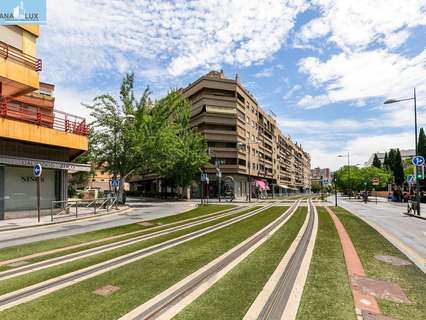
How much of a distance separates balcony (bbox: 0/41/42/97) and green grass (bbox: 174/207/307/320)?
59.9 ft

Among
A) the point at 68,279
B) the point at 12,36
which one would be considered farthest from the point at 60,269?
the point at 12,36

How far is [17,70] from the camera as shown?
19.8 metres

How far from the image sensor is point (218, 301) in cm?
497

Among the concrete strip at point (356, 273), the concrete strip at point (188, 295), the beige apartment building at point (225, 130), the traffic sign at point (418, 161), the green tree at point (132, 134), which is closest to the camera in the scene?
the concrete strip at point (188, 295)

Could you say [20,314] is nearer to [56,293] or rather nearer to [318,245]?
[56,293]

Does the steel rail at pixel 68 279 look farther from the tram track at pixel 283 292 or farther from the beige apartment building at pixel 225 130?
the beige apartment building at pixel 225 130

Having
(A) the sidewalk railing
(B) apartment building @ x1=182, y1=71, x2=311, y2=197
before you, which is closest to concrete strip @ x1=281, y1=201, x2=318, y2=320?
(A) the sidewalk railing

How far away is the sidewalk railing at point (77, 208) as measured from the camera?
67.2 feet

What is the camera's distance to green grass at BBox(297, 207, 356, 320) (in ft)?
14.8

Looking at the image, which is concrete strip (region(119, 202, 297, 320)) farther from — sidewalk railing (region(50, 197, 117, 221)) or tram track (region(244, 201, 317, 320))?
sidewalk railing (region(50, 197, 117, 221))

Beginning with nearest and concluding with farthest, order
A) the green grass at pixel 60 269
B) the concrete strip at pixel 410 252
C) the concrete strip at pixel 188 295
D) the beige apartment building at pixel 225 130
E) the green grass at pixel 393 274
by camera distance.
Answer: the concrete strip at pixel 188 295 < the green grass at pixel 393 274 < the green grass at pixel 60 269 < the concrete strip at pixel 410 252 < the beige apartment building at pixel 225 130

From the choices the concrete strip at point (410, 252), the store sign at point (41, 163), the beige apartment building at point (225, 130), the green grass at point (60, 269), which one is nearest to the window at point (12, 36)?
the store sign at point (41, 163)

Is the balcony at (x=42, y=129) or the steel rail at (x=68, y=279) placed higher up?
the balcony at (x=42, y=129)

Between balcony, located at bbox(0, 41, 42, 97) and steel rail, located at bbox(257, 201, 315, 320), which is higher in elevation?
balcony, located at bbox(0, 41, 42, 97)
